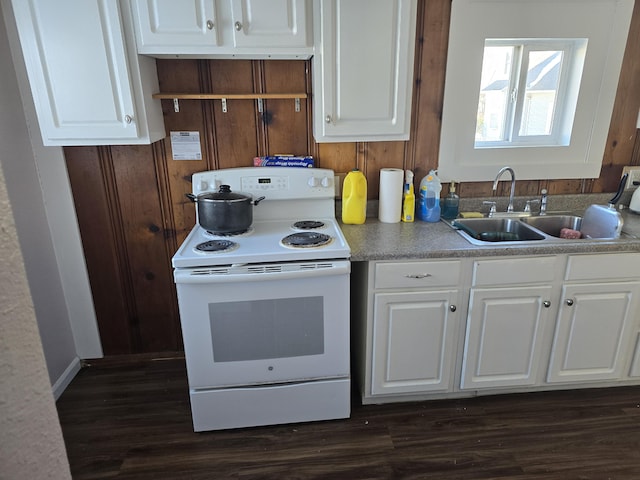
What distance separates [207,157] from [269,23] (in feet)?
2.46

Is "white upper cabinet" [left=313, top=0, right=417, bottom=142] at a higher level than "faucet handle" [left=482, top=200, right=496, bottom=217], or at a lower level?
higher

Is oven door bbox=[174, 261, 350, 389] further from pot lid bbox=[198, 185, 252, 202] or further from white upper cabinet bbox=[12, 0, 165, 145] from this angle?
white upper cabinet bbox=[12, 0, 165, 145]

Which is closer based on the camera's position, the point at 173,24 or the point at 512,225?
the point at 173,24

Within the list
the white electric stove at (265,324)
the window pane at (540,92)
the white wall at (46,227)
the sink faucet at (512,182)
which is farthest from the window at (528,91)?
the white wall at (46,227)

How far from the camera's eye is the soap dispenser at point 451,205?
2250 mm

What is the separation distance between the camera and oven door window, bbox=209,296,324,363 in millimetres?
1754

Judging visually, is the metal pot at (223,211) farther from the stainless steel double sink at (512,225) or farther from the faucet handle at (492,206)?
the faucet handle at (492,206)

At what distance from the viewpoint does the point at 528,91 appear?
7.47 ft

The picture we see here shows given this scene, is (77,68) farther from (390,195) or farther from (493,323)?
(493,323)

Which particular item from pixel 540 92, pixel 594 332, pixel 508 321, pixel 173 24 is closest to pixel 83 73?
pixel 173 24

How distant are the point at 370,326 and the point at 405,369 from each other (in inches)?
11.8

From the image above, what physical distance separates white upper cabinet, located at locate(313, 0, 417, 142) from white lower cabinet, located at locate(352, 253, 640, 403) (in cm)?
67

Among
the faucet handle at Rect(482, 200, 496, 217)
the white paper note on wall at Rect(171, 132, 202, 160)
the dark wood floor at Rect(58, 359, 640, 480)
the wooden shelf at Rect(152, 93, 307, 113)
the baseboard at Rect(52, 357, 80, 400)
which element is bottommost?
the dark wood floor at Rect(58, 359, 640, 480)

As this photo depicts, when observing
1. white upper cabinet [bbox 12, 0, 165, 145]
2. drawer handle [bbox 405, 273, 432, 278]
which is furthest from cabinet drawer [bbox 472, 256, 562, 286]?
white upper cabinet [bbox 12, 0, 165, 145]
